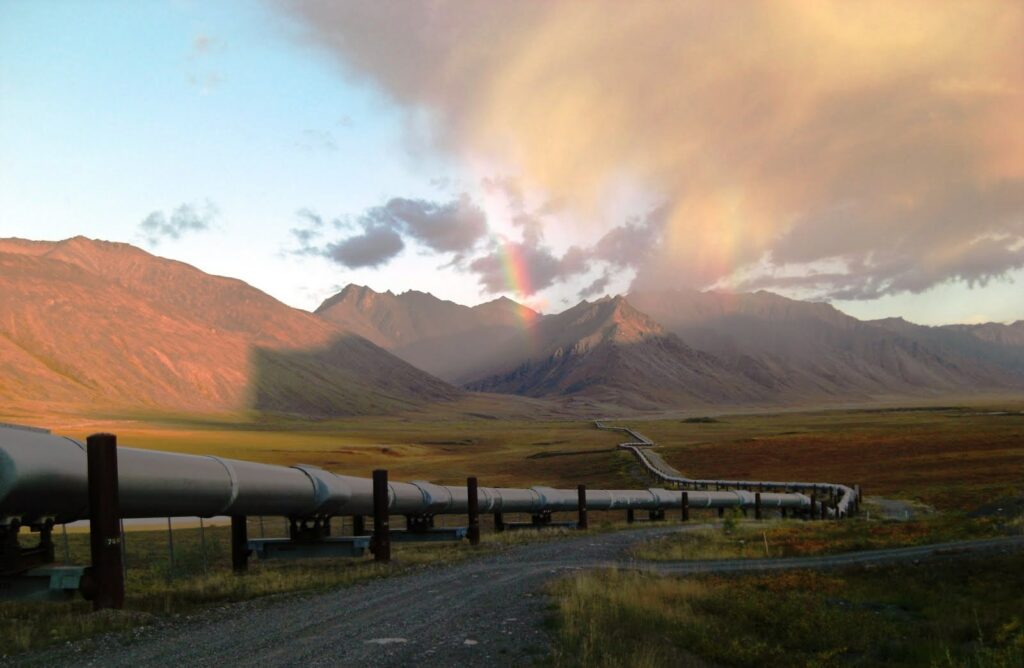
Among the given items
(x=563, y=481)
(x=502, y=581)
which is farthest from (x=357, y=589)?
(x=563, y=481)

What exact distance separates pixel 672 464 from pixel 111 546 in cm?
8796

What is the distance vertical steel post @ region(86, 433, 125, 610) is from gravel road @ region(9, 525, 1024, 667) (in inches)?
55.0

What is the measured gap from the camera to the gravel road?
43.8ft

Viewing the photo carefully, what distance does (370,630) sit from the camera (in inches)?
609

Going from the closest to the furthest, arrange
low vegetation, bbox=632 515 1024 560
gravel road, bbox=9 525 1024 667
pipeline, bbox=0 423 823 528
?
gravel road, bbox=9 525 1024 667 < pipeline, bbox=0 423 823 528 < low vegetation, bbox=632 515 1024 560

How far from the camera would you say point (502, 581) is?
2194 centimetres

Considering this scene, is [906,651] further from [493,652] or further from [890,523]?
[890,523]

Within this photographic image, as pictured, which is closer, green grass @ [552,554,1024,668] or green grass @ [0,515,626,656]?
green grass @ [552,554,1024,668]

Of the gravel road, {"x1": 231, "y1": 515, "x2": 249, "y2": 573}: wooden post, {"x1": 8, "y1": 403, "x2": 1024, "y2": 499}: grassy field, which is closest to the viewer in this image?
the gravel road

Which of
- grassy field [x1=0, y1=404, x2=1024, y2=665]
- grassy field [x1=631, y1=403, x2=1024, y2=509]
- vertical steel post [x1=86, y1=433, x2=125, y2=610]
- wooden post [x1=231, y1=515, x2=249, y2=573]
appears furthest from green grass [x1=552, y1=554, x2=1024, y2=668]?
grassy field [x1=631, y1=403, x2=1024, y2=509]

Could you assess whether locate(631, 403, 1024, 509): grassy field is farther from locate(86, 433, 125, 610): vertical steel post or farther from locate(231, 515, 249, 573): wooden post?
locate(86, 433, 125, 610): vertical steel post

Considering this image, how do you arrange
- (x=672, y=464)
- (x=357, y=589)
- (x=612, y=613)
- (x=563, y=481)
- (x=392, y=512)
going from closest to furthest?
(x=612, y=613) → (x=357, y=589) → (x=392, y=512) → (x=563, y=481) → (x=672, y=464)

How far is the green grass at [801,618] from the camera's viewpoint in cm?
1535

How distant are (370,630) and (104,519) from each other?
5.28 m
